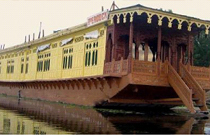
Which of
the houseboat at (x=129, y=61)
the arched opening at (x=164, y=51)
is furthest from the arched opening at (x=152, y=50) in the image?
the arched opening at (x=164, y=51)

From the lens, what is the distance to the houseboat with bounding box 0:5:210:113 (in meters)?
14.0

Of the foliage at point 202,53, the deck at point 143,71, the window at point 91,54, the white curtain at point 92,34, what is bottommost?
the deck at point 143,71

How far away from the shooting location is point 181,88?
1358 centimetres

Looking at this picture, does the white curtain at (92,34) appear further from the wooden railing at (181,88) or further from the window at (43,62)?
the window at (43,62)

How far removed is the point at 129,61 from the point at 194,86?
3117 mm

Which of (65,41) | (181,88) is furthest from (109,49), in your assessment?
(65,41)

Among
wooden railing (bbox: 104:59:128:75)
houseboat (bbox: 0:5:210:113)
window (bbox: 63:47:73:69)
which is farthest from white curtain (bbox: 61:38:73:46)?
wooden railing (bbox: 104:59:128:75)

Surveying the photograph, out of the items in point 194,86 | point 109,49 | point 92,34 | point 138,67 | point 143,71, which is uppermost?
point 92,34

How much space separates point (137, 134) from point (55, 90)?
48.2ft

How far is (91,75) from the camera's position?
17.3 m

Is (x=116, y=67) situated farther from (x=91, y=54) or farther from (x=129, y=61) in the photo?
(x=91, y=54)

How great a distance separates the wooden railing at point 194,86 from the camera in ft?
44.2

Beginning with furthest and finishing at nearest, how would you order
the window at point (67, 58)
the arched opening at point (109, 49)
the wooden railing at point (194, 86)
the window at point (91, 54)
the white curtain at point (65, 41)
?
the white curtain at point (65, 41) < the window at point (67, 58) < the window at point (91, 54) < the arched opening at point (109, 49) < the wooden railing at point (194, 86)

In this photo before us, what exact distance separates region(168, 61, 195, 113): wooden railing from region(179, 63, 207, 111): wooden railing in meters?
0.80
